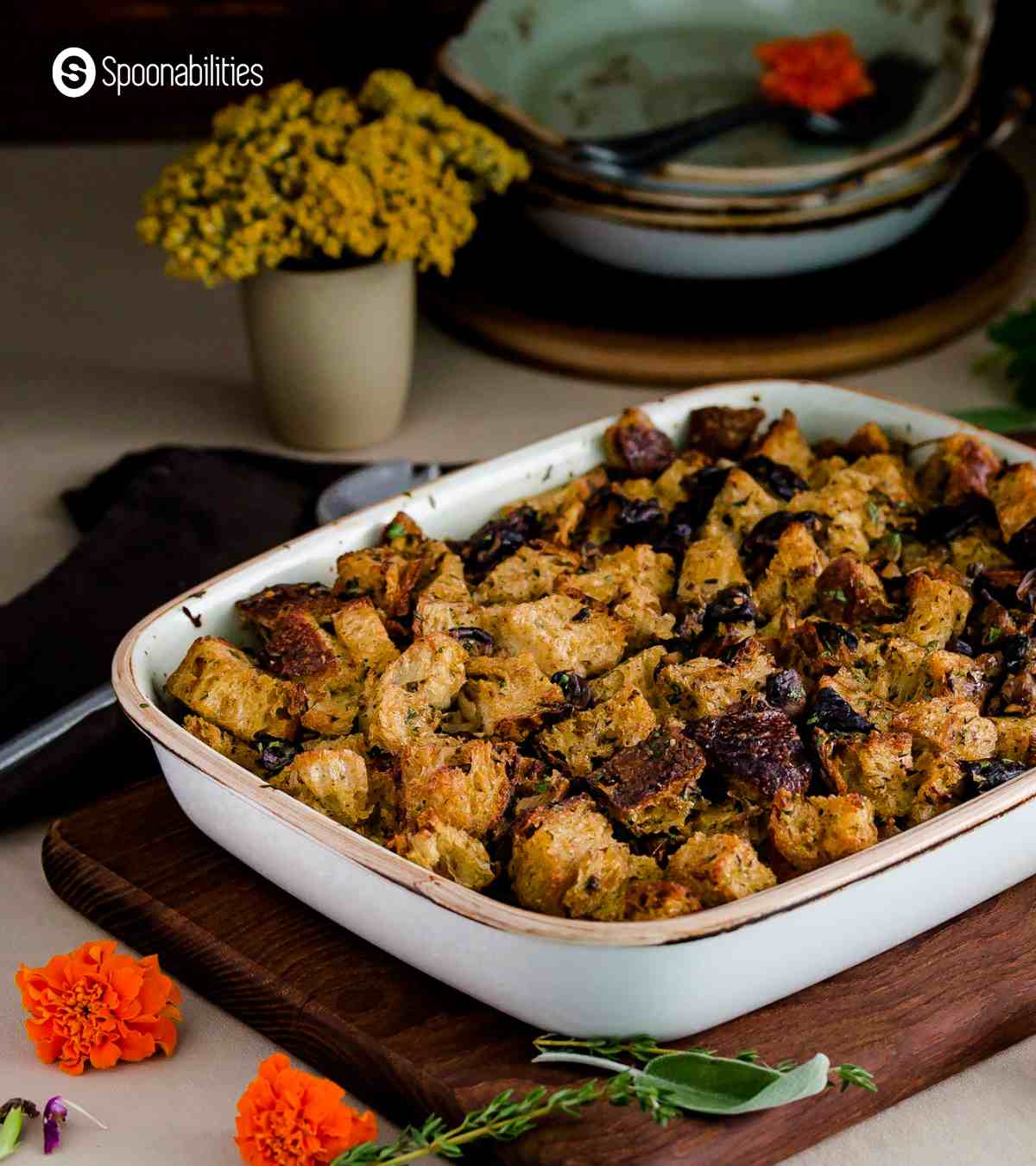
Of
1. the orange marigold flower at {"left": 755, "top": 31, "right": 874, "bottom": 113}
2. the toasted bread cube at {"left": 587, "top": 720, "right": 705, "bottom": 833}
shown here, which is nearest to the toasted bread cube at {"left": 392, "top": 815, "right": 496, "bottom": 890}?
the toasted bread cube at {"left": 587, "top": 720, "right": 705, "bottom": 833}

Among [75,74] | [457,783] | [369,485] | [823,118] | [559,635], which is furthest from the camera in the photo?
[75,74]

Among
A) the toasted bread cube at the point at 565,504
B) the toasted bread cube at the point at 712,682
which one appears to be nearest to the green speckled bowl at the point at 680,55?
the toasted bread cube at the point at 565,504

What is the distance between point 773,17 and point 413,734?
2.11 m

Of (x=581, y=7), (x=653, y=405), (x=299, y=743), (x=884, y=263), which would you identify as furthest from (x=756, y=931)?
(x=581, y=7)

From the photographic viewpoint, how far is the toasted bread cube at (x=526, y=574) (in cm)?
181

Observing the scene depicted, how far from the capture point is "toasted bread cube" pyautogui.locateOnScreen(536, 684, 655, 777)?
5.21 feet

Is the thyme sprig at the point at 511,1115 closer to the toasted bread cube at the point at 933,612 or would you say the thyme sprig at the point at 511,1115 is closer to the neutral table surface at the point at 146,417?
the neutral table surface at the point at 146,417

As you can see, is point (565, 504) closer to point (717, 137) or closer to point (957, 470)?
point (957, 470)

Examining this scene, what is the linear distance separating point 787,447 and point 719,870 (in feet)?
2.55

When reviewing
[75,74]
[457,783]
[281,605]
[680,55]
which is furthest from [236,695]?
[75,74]

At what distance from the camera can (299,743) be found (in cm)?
166

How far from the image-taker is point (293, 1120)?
1.42 m

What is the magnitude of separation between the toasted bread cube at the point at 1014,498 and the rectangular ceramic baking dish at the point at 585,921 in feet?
1.33

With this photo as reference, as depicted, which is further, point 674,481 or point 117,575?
point 117,575
